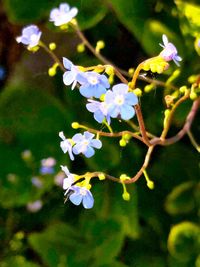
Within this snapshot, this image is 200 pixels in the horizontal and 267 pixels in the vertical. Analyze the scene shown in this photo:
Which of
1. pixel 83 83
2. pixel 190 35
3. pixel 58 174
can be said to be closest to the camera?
pixel 83 83

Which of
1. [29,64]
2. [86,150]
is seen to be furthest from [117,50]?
[86,150]

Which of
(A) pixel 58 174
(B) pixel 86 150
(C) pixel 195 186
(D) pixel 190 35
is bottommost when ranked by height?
(C) pixel 195 186

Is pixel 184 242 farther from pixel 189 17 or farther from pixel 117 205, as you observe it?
pixel 189 17

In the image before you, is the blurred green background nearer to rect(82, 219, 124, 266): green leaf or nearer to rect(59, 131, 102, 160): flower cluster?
rect(82, 219, 124, 266): green leaf

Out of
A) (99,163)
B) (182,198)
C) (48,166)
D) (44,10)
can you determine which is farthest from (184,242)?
(44,10)

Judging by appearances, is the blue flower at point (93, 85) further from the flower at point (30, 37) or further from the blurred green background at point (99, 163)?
the blurred green background at point (99, 163)

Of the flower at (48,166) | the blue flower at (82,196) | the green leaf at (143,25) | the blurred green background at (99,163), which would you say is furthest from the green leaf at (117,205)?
the blue flower at (82,196)

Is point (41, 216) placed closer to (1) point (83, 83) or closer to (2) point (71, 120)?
(2) point (71, 120)
